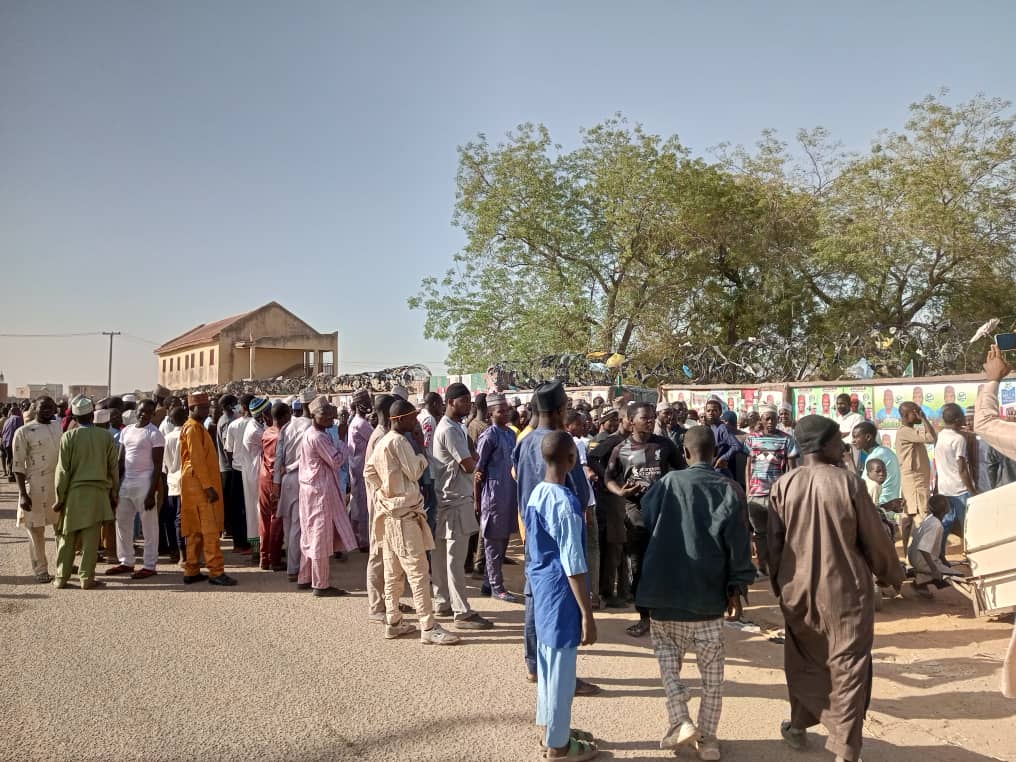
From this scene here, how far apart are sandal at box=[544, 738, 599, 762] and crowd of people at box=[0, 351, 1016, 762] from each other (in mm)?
14

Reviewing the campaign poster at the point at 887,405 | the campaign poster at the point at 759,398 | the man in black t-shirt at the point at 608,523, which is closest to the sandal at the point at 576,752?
the man in black t-shirt at the point at 608,523

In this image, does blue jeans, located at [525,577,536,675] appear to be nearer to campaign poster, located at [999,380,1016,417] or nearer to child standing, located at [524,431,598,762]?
child standing, located at [524,431,598,762]

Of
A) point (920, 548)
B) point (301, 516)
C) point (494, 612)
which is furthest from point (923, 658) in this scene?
point (301, 516)

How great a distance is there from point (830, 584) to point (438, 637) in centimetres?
315

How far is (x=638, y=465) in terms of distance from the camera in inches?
243

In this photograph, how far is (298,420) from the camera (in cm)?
790

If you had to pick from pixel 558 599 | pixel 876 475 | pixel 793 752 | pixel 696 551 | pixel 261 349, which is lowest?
pixel 793 752

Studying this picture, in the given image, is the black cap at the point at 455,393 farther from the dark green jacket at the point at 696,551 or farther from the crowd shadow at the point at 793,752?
the crowd shadow at the point at 793,752

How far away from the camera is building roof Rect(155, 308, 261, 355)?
52356mm

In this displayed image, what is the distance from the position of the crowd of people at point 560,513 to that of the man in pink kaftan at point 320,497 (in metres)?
0.02

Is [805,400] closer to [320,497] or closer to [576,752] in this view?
[320,497]

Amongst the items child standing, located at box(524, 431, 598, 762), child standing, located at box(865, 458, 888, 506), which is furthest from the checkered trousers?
child standing, located at box(865, 458, 888, 506)

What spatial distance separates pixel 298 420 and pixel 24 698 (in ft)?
12.5

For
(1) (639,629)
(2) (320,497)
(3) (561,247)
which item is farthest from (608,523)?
(3) (561,247)
